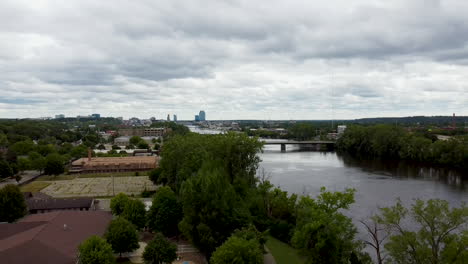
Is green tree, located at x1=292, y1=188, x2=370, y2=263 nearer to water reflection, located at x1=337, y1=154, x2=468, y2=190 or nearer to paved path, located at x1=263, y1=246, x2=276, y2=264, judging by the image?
paved path, located at x1=263, y1=246, x2=276, y2=264

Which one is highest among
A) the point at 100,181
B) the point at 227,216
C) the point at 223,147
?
the point at 223,147

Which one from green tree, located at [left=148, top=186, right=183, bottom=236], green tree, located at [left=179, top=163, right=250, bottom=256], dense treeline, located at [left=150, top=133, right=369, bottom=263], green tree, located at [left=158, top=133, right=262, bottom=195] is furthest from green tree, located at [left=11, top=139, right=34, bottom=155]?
green tree, located at [left=179, top=163, right=250, bottom=256]

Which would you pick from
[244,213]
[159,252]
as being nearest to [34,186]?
[159,252]

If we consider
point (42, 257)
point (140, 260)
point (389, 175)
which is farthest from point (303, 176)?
point (42, 257)

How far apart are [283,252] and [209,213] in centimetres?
534

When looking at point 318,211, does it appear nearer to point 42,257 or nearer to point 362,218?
point 362,218

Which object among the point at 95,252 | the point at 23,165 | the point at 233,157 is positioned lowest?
the point at 23,165

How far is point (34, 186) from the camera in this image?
42.9 meters

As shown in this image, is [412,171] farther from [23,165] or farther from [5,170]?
[23,165]

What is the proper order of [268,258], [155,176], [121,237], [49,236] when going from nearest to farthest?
1. [49,236]
2. [121,237]
3. [268,258]
4. [155,176]

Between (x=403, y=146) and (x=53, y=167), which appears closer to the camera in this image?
(x=53, y=167)

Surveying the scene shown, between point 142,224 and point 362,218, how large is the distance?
16172 millimetres

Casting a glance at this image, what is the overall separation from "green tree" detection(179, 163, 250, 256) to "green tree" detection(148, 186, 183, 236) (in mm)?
3410

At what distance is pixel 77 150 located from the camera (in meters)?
67.7
